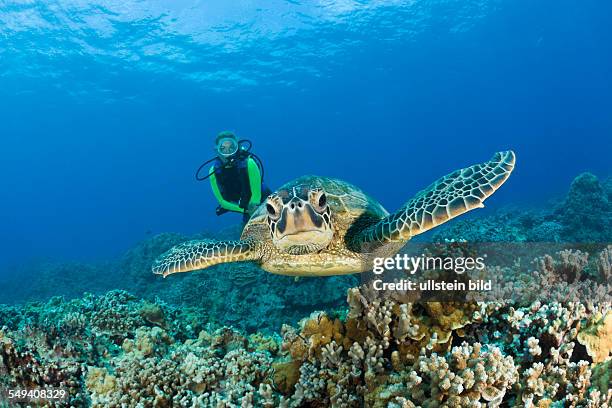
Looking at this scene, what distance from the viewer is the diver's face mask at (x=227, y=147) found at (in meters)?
8.52

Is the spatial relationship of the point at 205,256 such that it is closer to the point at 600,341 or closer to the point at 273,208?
the point at 273,208

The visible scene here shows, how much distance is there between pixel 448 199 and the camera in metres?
3.67

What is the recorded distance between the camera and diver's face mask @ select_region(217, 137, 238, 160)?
336 inches

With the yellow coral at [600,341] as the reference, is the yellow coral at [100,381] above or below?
below

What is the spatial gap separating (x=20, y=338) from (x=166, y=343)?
4.91 feet

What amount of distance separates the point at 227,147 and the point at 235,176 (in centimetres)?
80

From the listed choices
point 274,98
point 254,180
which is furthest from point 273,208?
point 274,98

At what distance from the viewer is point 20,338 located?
381cm

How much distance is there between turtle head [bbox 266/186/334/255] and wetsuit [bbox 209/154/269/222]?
15.2 feet

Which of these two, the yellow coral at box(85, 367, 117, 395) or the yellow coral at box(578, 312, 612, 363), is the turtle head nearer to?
the yellow coral at box(85, 367, 117, 395)

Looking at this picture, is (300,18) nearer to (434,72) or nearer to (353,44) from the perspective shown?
(353,44)

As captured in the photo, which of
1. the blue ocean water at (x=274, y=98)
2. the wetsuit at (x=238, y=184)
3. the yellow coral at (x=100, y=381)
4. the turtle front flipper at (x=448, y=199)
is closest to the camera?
the yellow coral at (x=100, y=381)

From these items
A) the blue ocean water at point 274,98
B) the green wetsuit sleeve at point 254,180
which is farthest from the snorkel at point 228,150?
the blue ocean water at point 274,98

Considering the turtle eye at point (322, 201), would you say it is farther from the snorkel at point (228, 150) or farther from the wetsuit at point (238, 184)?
the snorkel at point (228, 150)
